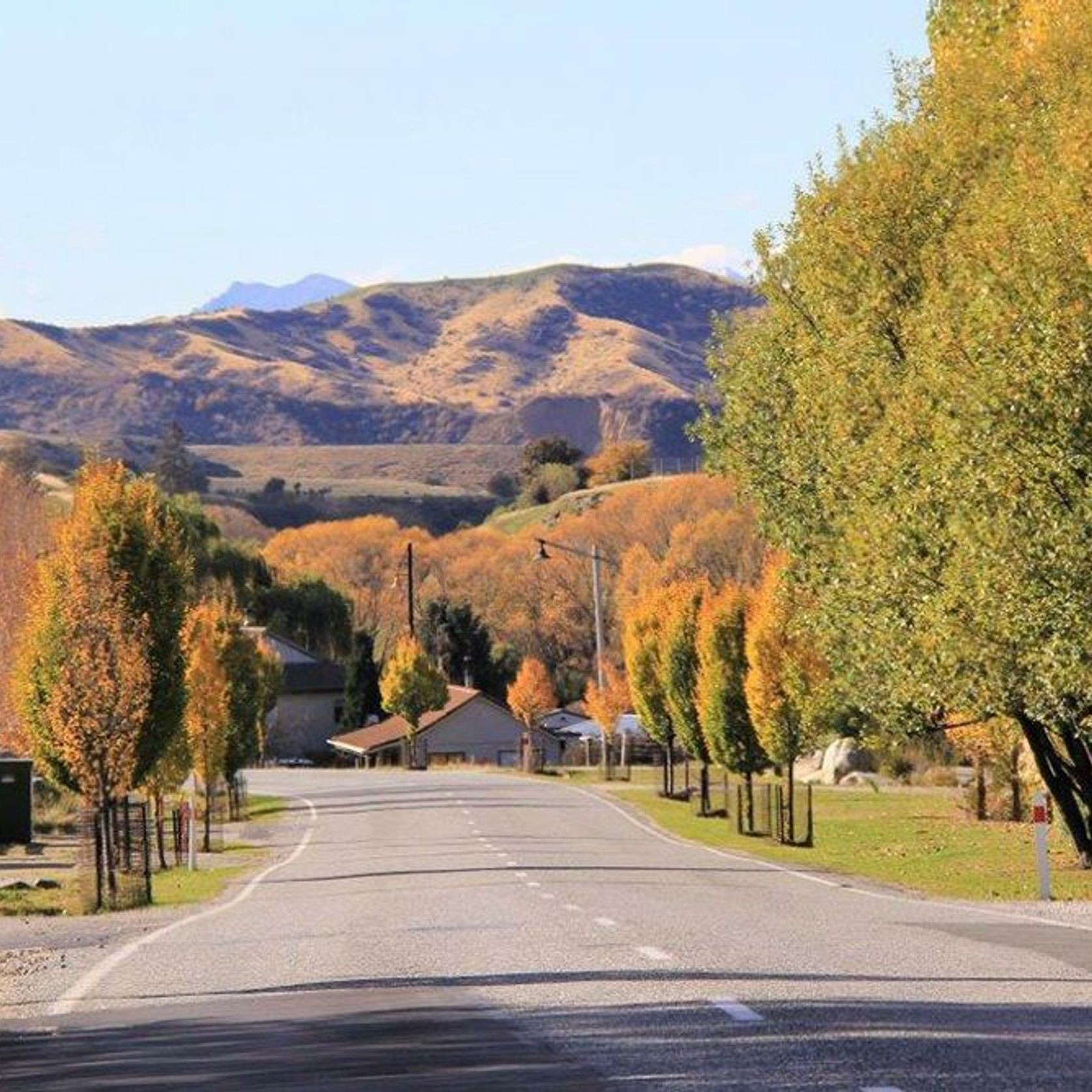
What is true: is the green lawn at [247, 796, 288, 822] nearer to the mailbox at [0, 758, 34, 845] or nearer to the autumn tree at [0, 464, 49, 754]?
the autumn tree at [0, 464, 49, 754]

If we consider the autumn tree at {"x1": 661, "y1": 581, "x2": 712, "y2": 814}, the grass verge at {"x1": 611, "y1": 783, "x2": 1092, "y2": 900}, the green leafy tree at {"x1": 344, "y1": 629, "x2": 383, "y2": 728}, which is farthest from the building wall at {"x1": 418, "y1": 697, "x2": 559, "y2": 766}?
the grass verge at {"x1": 611, "y1": 783, "x2": 1092, "y2": 900}

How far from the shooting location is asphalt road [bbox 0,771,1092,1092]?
1146 centimetres

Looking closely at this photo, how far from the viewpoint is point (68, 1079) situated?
40.2 feet

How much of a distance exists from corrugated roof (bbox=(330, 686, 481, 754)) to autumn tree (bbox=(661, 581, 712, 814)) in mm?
50849

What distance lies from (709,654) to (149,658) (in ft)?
100

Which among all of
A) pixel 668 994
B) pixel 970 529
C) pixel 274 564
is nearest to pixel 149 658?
pixel 970 529

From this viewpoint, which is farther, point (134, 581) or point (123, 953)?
point (134, 581)

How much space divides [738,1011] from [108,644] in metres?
27.8

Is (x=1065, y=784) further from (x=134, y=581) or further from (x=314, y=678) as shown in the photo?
(x=314, y=678)

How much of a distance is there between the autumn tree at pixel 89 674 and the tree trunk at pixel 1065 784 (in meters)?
13.9

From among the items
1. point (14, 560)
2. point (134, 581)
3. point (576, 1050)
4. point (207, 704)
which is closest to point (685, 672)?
point (207, 704)

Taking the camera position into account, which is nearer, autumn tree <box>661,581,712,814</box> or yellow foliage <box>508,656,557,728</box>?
autumn tree <box>661,581,712,814</box>

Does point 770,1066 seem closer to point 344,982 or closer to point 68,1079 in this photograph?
point 68,1079

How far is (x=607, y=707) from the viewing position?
115812mm
